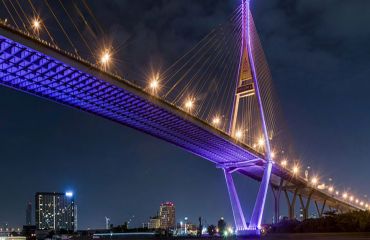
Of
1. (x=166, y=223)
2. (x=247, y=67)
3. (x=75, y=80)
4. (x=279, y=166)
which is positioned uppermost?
(x=247, y=67)

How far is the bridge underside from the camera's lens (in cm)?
3350

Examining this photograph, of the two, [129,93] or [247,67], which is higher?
[247,67]

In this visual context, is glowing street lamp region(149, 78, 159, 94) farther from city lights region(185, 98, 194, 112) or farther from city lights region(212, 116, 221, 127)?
city lights region(212, 116, 221, 127)

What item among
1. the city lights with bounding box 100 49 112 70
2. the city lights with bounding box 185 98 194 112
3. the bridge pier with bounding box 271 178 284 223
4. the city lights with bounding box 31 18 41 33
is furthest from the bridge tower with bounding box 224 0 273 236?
the city lights with bounding box 31 18 41 33

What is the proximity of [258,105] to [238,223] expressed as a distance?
→ 17.4 metres

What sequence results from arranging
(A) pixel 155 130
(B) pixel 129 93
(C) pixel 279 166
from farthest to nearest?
(C) pixel 279 166 → (A) pixel 155 130 → (B) pixel 129 93

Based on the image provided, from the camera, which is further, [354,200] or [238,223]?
[354,200]

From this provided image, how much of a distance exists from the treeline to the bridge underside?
33.7ft

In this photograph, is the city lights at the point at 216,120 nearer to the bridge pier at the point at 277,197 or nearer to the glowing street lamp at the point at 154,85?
the glowing street lamp at the point at 154,85

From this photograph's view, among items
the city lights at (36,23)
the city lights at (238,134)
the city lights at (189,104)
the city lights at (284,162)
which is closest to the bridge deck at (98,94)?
Answer: the city lights at (36,23)

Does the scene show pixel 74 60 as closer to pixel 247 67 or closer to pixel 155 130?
pixel 155 130

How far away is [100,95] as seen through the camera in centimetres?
4416

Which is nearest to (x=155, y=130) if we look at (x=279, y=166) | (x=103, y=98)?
(x=103, y=98)

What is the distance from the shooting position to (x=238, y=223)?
72.0 metres
